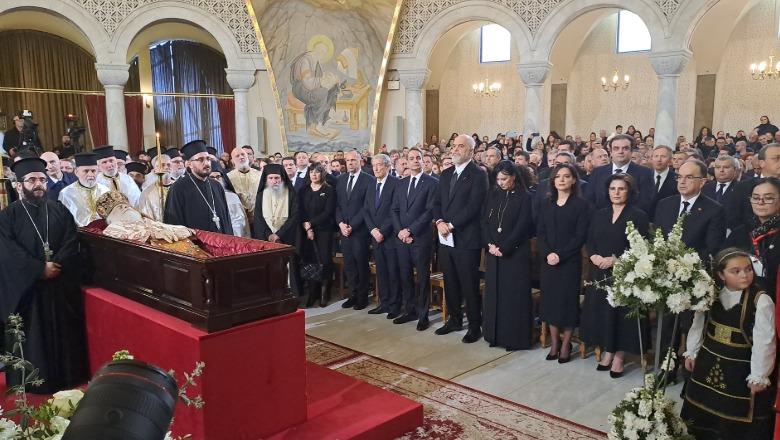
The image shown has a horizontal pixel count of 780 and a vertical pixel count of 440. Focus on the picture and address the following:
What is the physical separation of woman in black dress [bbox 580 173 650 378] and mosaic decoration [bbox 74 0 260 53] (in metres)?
12.4

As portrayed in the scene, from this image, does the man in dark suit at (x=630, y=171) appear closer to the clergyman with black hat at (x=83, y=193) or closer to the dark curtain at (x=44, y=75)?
the clergyman with black hat at (x=83, y=193)

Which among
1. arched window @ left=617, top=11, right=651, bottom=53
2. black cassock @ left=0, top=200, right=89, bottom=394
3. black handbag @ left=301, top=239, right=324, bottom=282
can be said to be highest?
arched window @ left=617, top=11, right=651, bottom=53

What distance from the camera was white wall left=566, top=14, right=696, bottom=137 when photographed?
17.5 metres

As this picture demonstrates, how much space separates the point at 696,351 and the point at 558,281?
1.62 metres

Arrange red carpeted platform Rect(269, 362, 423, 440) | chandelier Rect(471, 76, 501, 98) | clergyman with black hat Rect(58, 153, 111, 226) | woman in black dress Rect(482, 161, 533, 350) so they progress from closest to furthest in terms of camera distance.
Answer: red carpeted platform Rect(269, 362, 423, 440) < woman in black dress Rect(482, 161, 533, 350) < clergyman with black hat Rect(58, 153, 111, 226) < chandelier Rect(471, 76, 501, 98)

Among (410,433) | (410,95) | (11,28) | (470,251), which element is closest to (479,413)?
(410,433)

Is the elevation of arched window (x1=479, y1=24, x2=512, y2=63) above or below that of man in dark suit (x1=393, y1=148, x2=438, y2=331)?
above

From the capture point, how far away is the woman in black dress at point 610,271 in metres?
4.70

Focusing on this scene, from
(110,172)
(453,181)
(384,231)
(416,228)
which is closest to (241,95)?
(110,172)

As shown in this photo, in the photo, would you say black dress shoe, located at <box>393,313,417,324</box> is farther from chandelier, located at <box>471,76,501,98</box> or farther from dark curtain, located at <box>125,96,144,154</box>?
chandelier, located at <box>471,76,501,98</box>

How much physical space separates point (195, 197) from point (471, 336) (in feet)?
9.55

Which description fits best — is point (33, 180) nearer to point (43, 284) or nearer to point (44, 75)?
point (43, 284)

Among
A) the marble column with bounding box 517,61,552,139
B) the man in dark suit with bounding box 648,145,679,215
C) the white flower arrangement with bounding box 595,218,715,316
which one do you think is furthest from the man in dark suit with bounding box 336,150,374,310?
the marble column with bounding box 517,61,552,139

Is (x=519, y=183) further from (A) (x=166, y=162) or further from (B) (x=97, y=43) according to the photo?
(B) (x=97, y=43)
